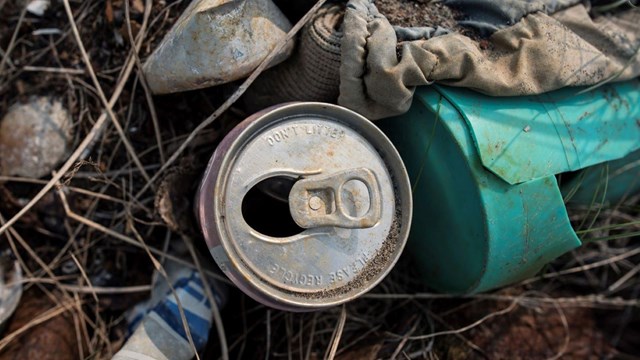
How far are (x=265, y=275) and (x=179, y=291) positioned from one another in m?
0.46

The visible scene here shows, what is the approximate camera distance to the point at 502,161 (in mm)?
1239

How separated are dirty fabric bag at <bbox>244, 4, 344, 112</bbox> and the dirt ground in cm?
12

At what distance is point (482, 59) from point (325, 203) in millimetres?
489

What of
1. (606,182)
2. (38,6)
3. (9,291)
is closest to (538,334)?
(606,182)

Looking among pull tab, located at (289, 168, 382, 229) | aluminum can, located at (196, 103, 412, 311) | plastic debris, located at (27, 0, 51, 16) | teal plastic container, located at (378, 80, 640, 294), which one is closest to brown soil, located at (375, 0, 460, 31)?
teal plastic container, located at (378, 80, 640, 294)

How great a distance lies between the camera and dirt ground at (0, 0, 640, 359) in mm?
1515

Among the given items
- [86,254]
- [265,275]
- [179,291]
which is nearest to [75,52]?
[86,254]

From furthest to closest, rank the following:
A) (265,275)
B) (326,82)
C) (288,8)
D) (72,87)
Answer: (72,87), (288,8), (326,82), (265,275)

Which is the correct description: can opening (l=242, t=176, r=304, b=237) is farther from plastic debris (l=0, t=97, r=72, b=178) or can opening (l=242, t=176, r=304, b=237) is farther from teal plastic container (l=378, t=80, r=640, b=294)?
plastic debris (l=0, t=97, r=72, b=178)

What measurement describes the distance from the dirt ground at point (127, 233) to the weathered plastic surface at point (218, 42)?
0.53ft

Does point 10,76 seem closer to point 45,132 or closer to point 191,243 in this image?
point 45,132

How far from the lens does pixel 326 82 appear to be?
132 centimetres

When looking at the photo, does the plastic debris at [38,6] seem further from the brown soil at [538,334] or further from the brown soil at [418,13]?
the brown soil at [538,334]

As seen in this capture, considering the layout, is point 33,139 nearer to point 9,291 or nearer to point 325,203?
point 9,291
